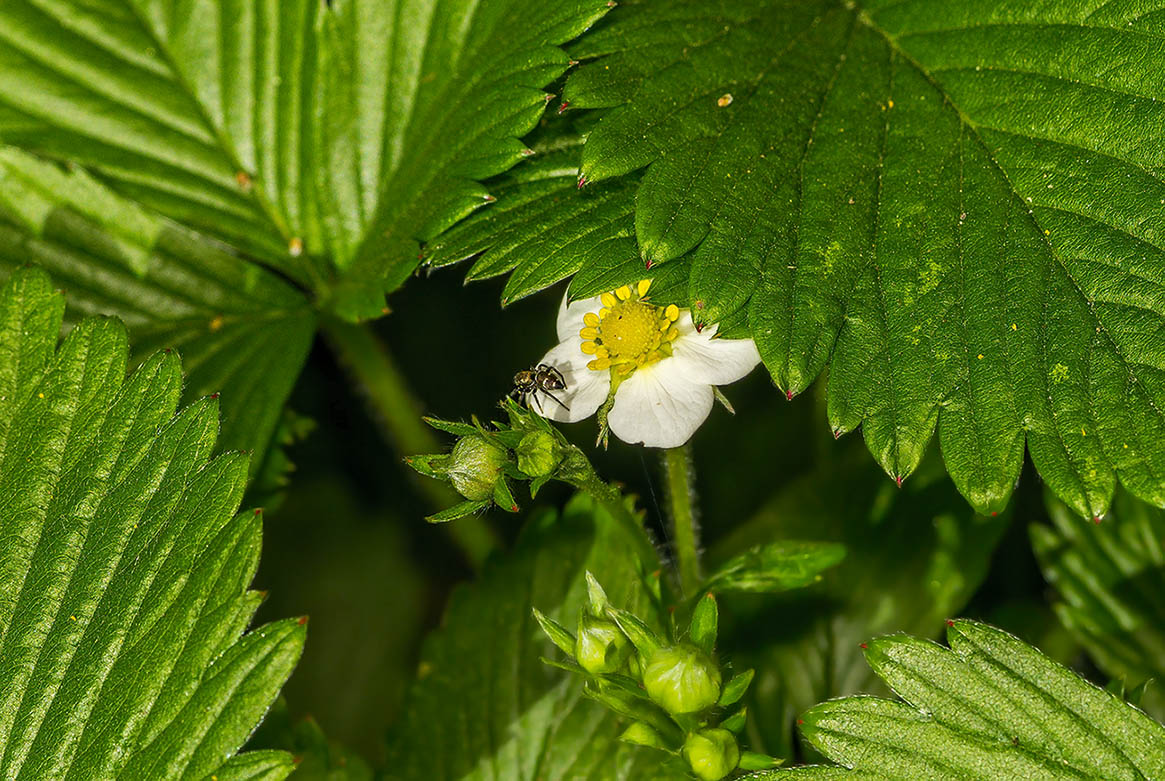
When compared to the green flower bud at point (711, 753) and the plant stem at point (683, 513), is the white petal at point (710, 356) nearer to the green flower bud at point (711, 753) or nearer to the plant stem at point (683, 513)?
the plant stem at point (683, 513)

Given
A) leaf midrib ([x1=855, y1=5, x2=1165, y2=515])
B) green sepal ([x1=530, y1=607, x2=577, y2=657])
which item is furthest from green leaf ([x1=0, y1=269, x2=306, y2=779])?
leaf midrib ([x1=855, y1=5, x2=1165, y2=515])

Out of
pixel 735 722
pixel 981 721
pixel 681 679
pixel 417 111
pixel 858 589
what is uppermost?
pixel 417 111

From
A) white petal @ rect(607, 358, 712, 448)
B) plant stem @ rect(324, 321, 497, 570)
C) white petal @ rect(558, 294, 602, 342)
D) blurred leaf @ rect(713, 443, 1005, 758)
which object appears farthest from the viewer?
plant stem @ rect(324, 321, 497, 570)

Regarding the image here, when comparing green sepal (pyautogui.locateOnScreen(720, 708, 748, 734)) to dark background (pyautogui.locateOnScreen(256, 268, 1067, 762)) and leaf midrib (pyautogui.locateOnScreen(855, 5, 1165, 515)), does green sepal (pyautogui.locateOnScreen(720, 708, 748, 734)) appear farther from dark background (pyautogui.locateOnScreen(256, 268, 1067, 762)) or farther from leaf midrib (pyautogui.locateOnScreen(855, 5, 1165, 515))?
dark background (pyautogui.locateOnScreen(256, 268, 1067, 762))

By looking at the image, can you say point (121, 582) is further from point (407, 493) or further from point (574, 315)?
point (407, 493)

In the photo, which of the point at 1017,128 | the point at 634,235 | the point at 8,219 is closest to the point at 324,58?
the point at 8,219

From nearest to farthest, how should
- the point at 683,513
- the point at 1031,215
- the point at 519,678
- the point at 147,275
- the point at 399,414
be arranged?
the point at 1031,215 → the point at 683,513 → the point at 519,678 → the point at 147,275 → the point at 399,414

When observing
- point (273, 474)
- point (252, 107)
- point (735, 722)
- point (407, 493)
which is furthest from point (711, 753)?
point (252, 107)
